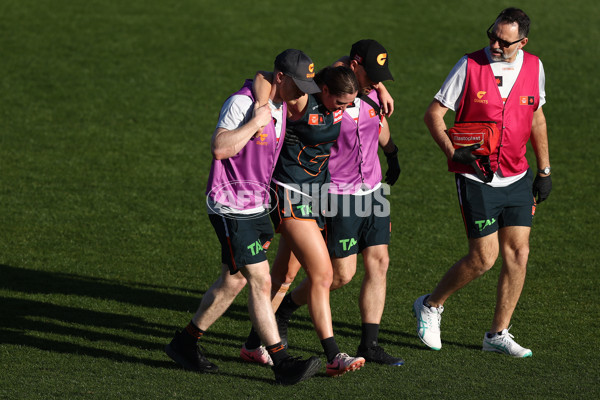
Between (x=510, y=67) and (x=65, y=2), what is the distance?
14007 millimetres

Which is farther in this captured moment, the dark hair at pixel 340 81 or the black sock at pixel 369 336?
the black sock at pixel 369 336

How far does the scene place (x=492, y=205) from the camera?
6609 mm

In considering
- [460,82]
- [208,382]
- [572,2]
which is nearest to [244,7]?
[572,2]

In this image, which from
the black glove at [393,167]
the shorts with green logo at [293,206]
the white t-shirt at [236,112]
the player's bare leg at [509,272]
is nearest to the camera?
the white t-shirt at [236,112]

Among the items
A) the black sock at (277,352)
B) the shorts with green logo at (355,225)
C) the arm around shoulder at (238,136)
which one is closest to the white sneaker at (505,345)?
the shorts with green logo at (355,225)

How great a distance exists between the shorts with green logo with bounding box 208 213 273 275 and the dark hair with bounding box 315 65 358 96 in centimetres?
96

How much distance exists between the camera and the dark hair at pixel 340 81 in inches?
226

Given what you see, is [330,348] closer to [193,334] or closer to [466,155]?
[193,334]

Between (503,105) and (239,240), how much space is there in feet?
7.45

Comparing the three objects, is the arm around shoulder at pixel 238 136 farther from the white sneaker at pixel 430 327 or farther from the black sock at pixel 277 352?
the white sneaker at pixel 430 327

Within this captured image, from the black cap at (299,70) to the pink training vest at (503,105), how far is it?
5.00ft

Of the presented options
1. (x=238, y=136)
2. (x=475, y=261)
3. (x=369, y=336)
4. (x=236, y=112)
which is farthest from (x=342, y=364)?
(x=236, y=112)

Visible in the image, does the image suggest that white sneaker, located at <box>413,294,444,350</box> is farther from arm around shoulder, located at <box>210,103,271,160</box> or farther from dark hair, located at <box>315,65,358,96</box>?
arm around shoulder, located at <box>210,103,271,160</box>

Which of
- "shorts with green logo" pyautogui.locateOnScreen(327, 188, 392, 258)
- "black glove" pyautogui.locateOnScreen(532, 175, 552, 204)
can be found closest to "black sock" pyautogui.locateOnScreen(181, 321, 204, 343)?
"shorts with green logo" pyautogui.locateOnScreen(327, 188, 392, 258)
